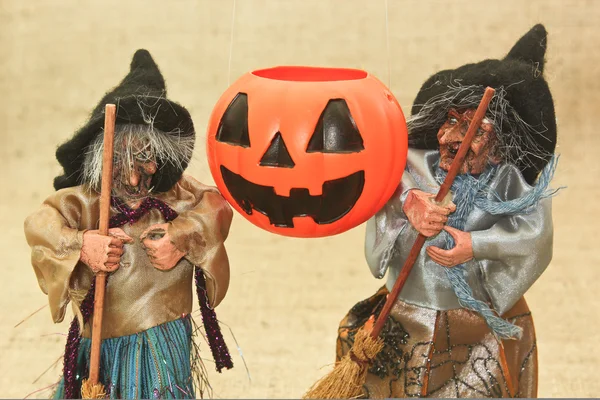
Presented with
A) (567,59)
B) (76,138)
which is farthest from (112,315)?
(567,59)

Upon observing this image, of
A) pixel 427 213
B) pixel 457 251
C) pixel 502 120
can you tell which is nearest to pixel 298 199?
pixel 427 213

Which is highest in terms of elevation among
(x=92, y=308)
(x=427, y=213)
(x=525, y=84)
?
(x=525, y=84)

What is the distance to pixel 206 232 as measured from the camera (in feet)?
8.93

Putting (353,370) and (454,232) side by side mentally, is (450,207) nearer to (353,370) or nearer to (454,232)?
(454,232)

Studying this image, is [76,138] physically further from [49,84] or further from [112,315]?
[49,84]

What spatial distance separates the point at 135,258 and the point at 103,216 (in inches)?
7.1

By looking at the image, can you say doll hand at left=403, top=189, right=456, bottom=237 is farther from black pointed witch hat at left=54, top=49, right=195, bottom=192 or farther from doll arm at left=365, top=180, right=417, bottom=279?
black pointed witch hat at left=54, top=49, right=195, bottom=192

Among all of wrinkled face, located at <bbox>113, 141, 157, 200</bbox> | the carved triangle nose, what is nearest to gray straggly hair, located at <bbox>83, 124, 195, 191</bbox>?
wrinkled face, located at <bbox>113, 141, 157, 200</bbox>

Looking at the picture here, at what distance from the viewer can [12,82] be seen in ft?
16.2

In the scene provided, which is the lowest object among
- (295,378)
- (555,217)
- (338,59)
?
(295,378)

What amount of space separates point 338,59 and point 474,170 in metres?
2.29

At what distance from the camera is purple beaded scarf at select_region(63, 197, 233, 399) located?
2.69m

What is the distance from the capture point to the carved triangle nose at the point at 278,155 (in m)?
2.41

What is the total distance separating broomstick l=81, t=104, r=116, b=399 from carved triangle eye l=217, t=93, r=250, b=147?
26cm
